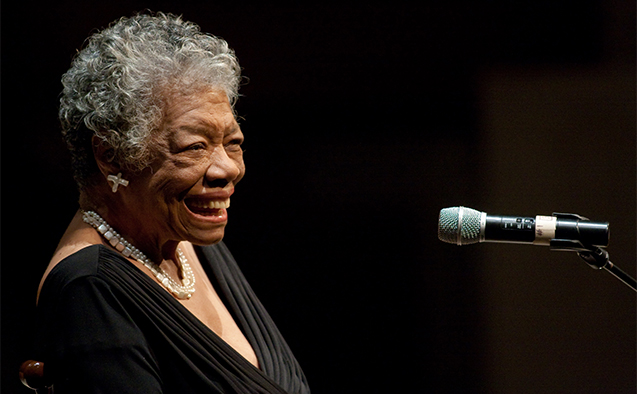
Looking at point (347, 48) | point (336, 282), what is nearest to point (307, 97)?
point (347, 48)

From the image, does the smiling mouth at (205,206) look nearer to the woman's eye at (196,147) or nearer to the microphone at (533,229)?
the woman's eye at (196,147)

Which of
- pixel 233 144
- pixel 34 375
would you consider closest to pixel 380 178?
pixel 233 144

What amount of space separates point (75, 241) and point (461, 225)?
813mm

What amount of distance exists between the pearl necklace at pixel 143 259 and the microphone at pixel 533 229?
690 mm

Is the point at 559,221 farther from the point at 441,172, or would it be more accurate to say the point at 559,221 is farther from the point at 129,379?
the point at 441,172

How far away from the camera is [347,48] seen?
237 centimetres

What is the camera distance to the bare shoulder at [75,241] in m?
1.43

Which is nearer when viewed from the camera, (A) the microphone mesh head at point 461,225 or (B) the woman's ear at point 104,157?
(A) the microphone mesh head at point 461,225

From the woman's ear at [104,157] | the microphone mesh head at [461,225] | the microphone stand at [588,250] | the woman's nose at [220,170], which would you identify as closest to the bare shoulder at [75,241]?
the woman's ear at [104,157]

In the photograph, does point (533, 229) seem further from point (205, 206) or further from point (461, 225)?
point (205, 206)

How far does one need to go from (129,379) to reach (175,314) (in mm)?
178

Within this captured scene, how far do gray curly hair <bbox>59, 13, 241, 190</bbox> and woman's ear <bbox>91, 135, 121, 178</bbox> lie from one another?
0.04 feet

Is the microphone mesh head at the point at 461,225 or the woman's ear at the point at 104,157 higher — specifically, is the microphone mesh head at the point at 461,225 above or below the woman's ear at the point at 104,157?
below

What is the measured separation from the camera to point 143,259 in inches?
60.5
